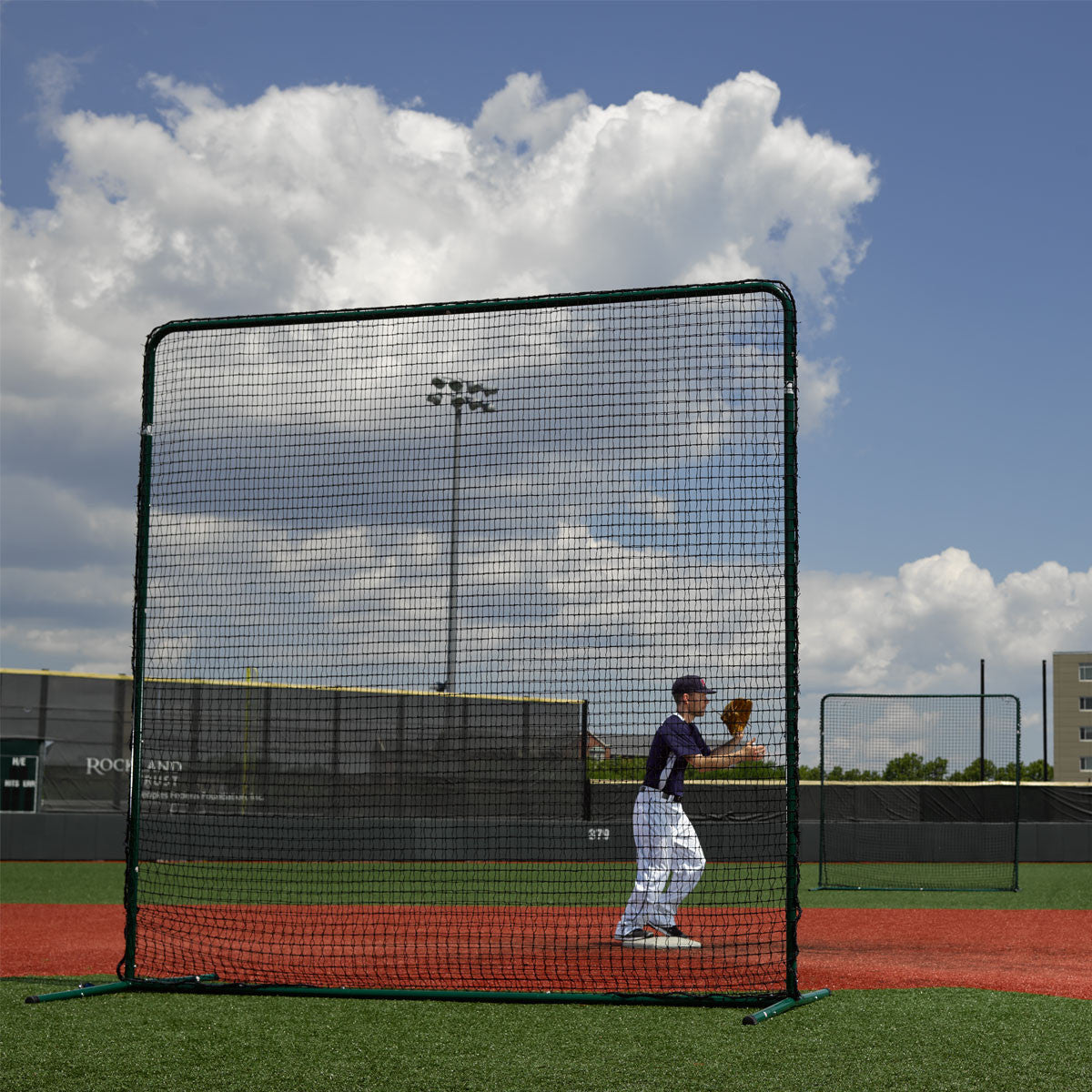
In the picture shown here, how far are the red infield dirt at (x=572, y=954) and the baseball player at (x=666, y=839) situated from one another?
18 cm

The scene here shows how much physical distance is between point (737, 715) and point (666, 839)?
1.54 meters

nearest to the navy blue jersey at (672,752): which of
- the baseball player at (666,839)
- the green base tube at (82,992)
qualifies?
the baseball player at (666,839)

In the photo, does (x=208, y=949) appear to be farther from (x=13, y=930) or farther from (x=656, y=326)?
(x=656, y=326)

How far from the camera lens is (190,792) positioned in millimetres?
20391

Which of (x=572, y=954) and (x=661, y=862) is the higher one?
(x=661, y=862)

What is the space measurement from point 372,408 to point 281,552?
3.38ft

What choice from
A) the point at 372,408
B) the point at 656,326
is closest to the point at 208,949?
the point at 372,408

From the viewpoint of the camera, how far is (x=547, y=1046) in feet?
16.1

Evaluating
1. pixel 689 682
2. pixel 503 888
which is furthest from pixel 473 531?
pixel 503 888

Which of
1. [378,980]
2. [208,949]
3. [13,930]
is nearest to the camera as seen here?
[378,980]

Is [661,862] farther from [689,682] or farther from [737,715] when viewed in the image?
[737,715]

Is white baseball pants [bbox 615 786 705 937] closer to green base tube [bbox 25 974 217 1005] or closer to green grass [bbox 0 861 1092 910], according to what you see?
green base tube [bbox 25 974 217 1005]

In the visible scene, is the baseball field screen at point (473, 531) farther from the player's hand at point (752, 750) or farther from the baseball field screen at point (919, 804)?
the baseball field screen at point (919, 804)

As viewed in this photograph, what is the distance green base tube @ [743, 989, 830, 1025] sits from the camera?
17.5 feet
